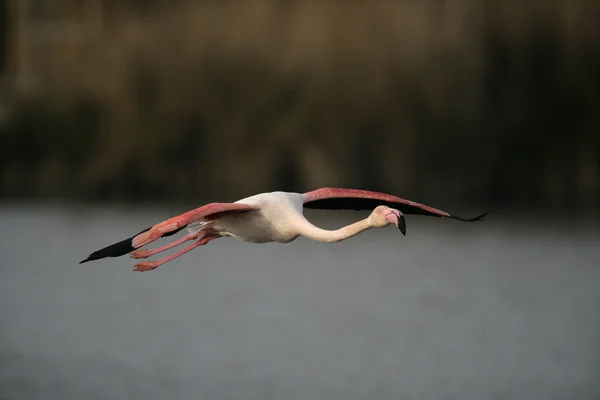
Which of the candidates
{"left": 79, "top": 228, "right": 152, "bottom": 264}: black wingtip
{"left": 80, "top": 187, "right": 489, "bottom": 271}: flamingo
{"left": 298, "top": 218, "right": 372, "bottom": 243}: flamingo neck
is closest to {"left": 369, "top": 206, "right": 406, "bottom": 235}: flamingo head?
{"left": 80, "top": 187, "right": 489, "bottom": 271}: flamingo

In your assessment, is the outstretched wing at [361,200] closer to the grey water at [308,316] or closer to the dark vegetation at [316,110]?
the grey water at [308,316]

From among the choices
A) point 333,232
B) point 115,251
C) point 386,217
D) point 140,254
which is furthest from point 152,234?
point 386,217

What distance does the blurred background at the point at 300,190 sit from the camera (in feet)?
85.5

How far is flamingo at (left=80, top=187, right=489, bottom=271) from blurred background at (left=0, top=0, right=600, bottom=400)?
900 cm

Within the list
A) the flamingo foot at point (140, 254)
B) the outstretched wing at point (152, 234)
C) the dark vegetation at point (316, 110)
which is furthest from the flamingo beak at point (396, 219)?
the dark vegetation at point (316, 110)

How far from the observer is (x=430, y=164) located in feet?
167

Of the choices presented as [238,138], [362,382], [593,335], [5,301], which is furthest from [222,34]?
[362,382]

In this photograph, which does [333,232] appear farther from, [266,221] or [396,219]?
[396,219]

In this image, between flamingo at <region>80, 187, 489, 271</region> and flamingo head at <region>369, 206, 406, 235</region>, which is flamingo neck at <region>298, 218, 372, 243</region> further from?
flamingo head at <region>369, 206, 406, 235</region>

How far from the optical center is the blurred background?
2606 centimetres

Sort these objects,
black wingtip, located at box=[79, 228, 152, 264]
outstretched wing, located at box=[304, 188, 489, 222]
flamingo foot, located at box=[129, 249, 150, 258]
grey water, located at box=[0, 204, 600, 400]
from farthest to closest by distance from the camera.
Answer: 1. grey water, located at box=[0, 204, 600, 400]
2. outstretched wing, located at box=[304, 188, 489, 222]
3. flamingo foot, located at box=[129, 249, 150, 258]
4. black wingtip, located at box=[79, 228, 152, 264]

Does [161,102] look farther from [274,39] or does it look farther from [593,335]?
[593,335]

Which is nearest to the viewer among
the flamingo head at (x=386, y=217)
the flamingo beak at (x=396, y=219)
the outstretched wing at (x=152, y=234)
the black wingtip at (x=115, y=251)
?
the flamingo beak at (x=396, y=219)

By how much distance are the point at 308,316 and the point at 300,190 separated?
1450cm
